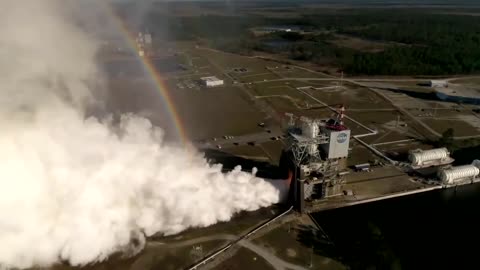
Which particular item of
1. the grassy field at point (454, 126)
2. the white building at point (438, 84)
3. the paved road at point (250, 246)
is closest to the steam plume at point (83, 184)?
the paved road at point (250, 246)

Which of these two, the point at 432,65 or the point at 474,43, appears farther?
the point at 474,43

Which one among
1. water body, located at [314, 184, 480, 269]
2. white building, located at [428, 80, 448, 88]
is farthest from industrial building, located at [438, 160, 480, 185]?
white building, located at [428, 80, 448, 88]

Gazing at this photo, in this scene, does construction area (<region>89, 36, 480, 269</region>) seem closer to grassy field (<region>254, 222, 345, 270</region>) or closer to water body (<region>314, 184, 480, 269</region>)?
grassy field (<region>254, 222, 345, 270</region>)

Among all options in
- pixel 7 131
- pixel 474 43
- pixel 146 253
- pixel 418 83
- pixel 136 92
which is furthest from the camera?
pixel 474 43

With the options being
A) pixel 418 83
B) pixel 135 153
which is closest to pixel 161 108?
pixel 135 153

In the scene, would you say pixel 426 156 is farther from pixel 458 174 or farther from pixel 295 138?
pixel 295 138

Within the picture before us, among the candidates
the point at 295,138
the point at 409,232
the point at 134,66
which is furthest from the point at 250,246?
the point at 134,66

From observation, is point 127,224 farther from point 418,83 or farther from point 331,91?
point 418,83
